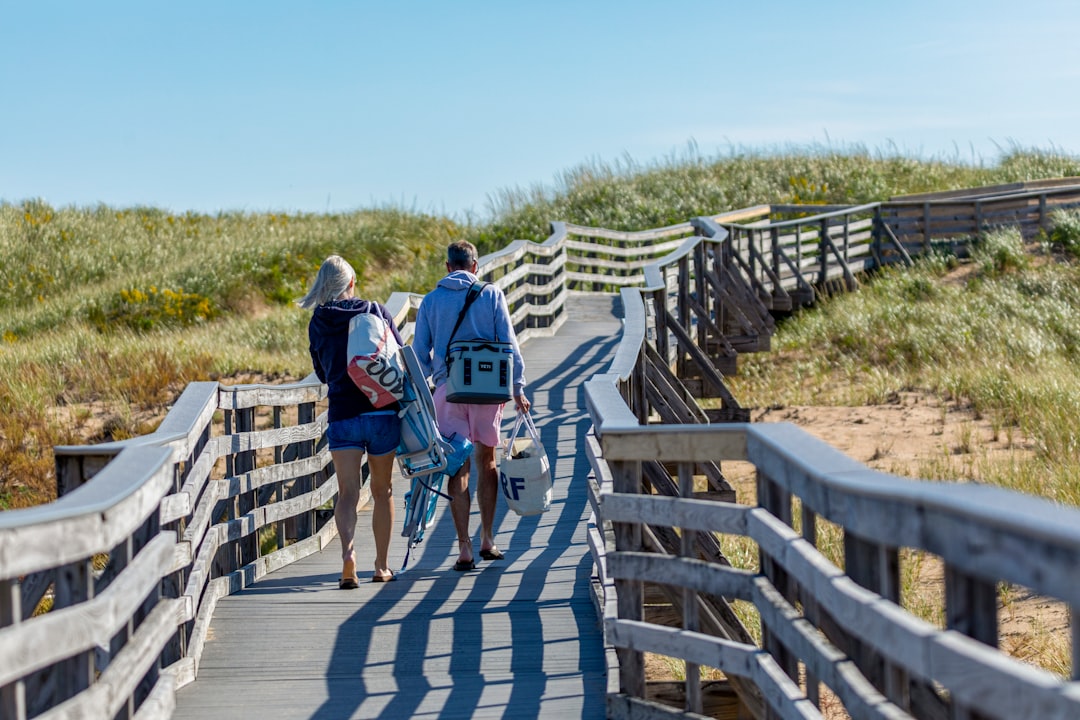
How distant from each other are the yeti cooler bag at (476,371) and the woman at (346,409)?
0.44 m

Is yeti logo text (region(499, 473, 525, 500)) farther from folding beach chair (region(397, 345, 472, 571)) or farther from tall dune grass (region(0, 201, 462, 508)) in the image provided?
tall dune grass (region(0, 201, 462, 508))

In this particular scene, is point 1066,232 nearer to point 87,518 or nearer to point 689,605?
point 689,605

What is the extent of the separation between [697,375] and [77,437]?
7699mm

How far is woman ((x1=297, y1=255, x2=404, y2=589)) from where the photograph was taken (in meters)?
7.32

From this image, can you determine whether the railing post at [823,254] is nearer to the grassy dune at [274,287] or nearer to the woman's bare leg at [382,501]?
the grassy dune at [274,287]

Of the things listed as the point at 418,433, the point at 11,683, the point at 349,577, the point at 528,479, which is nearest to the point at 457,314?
the point at 418,433

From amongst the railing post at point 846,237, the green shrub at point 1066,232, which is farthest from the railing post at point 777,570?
the green shrub at point 1066,232

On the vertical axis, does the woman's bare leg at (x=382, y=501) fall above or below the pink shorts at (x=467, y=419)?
below

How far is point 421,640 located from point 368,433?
1224mm

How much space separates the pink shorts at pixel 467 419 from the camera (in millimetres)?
8023

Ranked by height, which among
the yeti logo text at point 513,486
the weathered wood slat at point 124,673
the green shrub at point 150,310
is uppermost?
the green shrub at point 150,310

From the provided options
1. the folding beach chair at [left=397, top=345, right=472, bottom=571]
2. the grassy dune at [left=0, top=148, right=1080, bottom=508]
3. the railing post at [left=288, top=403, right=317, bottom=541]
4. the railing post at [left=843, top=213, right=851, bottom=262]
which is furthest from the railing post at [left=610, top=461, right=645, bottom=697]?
the railing post at [left=843, top=213, right=851, bottom=262]

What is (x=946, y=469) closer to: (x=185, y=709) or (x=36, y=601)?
(x=185, y=709)

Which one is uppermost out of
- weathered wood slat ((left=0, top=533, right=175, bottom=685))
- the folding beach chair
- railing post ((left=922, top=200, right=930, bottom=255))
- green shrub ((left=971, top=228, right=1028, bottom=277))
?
railing post ((left=922, top=200, right=930, bottom=255))
